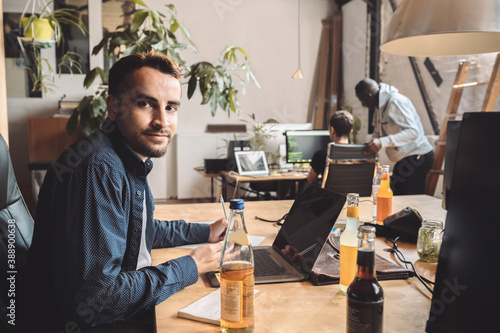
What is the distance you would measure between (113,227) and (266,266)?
0.43 metres

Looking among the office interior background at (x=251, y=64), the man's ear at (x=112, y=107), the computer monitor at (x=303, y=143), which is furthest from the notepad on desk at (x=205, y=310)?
the office interior background at (x=251, y=64)

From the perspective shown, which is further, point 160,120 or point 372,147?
point 372,147

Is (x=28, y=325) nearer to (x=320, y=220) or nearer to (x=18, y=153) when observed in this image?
(x=320, y=220)

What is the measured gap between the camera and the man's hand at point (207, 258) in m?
1.11

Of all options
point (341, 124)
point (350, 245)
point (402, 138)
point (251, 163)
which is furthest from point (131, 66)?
point (402, 138)

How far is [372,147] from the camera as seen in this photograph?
300 cm

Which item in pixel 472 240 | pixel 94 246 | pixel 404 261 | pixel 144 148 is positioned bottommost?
pixel 404 261

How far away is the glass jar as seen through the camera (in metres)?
1.20

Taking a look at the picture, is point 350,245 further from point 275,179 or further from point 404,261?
point 275,179

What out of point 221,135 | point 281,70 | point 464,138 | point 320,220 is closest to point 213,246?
point 320,220

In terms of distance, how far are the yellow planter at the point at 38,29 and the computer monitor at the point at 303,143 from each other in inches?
91.7

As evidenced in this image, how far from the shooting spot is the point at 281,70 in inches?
253

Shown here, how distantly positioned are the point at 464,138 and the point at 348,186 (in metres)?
2.37

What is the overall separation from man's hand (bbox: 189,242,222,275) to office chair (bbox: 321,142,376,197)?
186 cm
